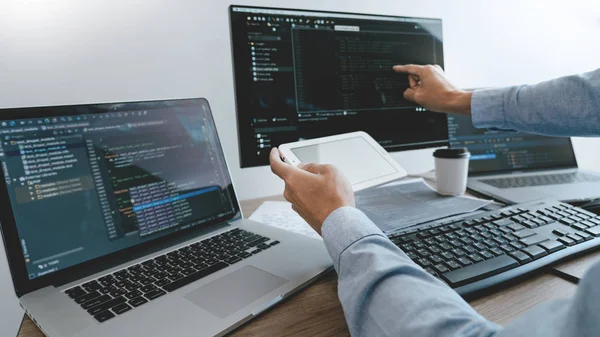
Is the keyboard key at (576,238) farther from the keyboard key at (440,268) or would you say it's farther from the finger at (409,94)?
the finger at (409,94)

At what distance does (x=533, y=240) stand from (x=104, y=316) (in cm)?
60

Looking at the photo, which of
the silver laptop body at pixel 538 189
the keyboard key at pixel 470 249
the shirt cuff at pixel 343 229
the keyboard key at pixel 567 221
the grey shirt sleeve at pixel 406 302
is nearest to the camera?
the grey shirt sleeve at pixel 406 302

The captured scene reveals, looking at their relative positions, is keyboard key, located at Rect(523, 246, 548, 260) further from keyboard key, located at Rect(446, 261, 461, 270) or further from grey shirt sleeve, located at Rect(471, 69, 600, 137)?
grey shirt sleeve, located at Rect(471, 69, 600, 137)

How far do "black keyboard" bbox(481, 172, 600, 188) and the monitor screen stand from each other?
0.22 metres

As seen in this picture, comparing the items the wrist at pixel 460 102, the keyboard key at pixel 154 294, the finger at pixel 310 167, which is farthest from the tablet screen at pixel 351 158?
the keyboard key at pixel 154 294

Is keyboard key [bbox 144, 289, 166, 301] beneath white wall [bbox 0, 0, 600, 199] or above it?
beneath

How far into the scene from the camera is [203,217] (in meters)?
0.70

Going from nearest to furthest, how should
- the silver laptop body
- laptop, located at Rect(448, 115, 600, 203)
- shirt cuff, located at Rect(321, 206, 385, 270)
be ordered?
shirt cuff, located at Rect(321, 206, 385, 270) → the silver laptop body → laptop, located at Rect(448, 115, 600, 203)

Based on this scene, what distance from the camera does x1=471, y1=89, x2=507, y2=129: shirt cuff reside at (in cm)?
88

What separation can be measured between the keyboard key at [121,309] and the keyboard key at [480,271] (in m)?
0.39

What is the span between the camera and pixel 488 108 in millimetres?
886

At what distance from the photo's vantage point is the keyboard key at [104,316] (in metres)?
0.44

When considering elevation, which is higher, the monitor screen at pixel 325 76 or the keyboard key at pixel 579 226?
the monitor screen at pixel 325 76

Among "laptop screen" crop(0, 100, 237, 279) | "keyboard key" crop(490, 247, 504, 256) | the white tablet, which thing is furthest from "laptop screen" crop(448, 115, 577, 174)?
"laptop screen" crop(0, 100, 237, 279)
